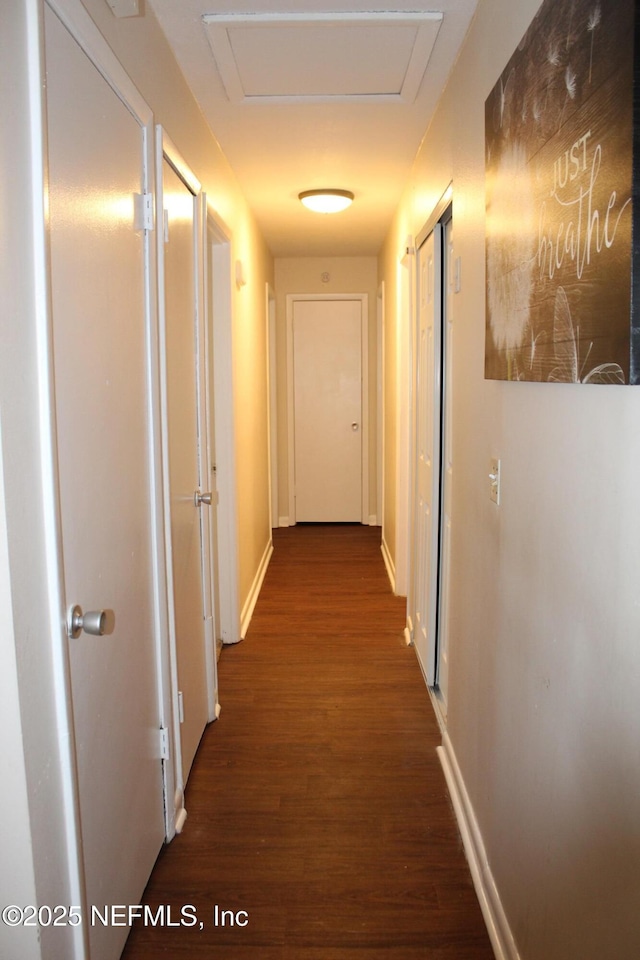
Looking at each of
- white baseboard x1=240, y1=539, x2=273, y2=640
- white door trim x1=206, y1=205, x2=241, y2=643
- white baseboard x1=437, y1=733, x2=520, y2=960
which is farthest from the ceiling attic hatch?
white baseboard x1=240, y1=539, x2=273, y2=640

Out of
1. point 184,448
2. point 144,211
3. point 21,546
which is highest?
point 144,211

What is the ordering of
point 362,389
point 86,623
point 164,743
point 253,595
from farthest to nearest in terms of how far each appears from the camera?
point 362,389, point 253,595, point 164,743, point 86,623

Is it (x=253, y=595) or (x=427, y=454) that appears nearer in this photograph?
(x=427, y=454)

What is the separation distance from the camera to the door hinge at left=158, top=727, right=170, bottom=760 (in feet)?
6.61

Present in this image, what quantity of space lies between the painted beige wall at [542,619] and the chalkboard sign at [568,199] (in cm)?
8

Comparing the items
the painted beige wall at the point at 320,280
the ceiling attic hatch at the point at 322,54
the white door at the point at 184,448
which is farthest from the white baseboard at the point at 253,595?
the ceiling attic hatch at the point at 322,54

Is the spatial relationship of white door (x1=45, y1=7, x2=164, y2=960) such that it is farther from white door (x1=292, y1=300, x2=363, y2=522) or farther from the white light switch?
white door (x1=292, y1=300, x2=363, y2=522)

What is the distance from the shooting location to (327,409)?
654cm

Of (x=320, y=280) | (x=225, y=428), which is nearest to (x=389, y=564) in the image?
(x=225, y=428)

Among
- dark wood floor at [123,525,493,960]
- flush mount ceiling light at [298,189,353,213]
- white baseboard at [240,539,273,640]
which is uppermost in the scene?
flush mount ceiling light at [298,189,353,213]

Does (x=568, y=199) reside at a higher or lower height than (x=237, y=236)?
lower

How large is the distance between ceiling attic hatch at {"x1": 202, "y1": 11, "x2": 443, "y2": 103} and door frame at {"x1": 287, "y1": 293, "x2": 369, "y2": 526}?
3683 millimetres

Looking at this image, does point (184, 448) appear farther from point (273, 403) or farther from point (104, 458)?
point (273, 403)

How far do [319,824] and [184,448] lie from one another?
1.27m
